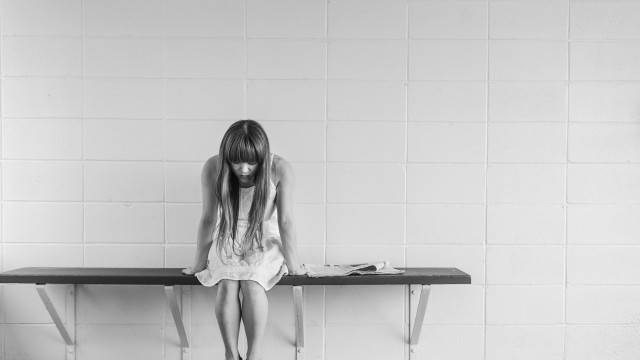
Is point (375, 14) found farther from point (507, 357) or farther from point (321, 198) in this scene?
point (507, 357)

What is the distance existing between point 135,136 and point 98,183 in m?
0.29

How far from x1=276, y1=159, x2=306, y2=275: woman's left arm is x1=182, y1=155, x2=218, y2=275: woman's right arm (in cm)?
27

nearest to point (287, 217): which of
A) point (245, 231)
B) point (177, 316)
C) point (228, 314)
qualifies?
point (245, 231)

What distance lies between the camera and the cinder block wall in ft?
8.29

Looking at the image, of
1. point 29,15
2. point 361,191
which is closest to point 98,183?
point 29,15

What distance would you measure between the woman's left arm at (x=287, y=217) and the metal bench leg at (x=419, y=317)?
56 cm

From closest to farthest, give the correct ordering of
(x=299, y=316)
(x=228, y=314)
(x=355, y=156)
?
(x=228, y=314) < (x=299, y=316) < (x=355, y=156)

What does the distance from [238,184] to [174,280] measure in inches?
19.0

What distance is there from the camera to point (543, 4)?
257cm

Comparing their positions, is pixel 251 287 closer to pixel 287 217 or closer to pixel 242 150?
pixel 287 217

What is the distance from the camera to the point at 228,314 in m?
2.16

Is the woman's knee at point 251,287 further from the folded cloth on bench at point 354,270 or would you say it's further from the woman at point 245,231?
the folded cloth on bench at point 354,270

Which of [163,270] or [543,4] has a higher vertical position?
[543,4]

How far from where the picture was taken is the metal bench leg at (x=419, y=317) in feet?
7.77
